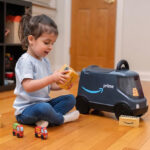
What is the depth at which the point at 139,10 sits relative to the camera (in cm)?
314

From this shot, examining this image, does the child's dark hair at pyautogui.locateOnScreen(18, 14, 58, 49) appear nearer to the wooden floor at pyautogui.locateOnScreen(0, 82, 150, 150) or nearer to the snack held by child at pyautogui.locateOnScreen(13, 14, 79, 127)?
the snack held by child at pyautogui.locateOnScreen(13, 14, 79, 127)

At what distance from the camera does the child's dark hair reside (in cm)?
134

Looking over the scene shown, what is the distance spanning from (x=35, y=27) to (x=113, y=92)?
54 cm

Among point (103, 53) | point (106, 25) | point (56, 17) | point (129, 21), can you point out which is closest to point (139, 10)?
point (129, 21)

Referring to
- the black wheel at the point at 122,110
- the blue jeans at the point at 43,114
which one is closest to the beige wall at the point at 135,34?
the black wheel at the point at 122,110

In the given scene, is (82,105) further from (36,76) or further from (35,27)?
(35,27)

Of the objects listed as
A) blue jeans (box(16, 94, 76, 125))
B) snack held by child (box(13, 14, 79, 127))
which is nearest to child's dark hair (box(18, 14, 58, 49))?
snack held by child (box(13, 14, 79, 127))

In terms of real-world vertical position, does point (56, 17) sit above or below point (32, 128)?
above

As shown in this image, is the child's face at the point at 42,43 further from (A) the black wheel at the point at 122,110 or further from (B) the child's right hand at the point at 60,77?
(A) the black wheel at the point at 122,110

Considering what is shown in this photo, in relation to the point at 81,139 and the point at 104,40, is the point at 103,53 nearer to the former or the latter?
the point at 104,40

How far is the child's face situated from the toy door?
206cm

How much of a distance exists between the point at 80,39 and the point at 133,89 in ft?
6.93

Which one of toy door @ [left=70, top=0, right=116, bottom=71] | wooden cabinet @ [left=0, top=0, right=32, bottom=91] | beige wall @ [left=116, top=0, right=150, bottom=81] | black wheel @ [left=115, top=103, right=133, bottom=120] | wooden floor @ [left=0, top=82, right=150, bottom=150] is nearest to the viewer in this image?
wooden floor @ [left=0, top=82, right=150, bottom=150]

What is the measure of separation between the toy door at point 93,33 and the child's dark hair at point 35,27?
203cm
